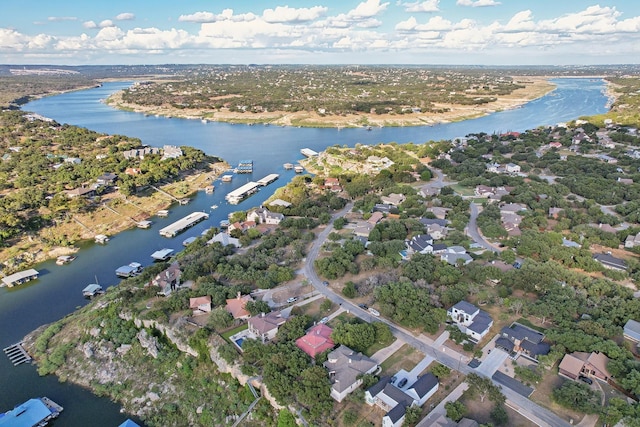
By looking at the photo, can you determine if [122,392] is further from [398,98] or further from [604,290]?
[398,98]

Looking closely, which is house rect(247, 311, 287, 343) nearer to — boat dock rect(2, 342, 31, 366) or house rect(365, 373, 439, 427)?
house rect(365, 373, 439, 427)

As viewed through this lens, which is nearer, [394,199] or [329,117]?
[394,199]

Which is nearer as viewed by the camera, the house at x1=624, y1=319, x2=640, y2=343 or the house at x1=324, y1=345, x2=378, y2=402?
the house at x1=324, y1=345, x2=378, y2=402

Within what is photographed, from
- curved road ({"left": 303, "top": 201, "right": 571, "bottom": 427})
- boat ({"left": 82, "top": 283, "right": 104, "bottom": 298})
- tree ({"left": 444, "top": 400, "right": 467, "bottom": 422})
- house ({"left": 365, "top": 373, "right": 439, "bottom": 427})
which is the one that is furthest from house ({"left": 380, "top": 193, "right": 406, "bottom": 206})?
boat ({"left": 82, "top": 283, "right": 104, "bottom": 298})

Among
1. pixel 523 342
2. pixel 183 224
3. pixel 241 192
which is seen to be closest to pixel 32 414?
pixel 183 224

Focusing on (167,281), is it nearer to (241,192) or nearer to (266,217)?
(266,217)

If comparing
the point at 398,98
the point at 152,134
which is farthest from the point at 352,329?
the point at 398,98
